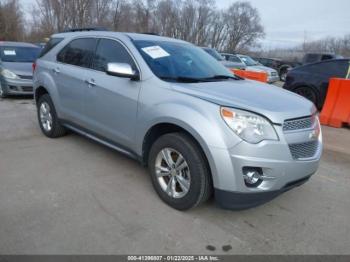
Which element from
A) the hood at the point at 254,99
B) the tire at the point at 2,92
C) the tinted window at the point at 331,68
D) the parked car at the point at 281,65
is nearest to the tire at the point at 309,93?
the tinted window at the point at 331,68

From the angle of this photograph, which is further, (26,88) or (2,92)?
(2,92)

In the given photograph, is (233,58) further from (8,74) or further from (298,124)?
(298,124)

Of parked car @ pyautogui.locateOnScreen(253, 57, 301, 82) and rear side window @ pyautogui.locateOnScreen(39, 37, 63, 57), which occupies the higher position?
rear side window @ pyautogui.locateOnScreen(39, 37, 63, 57)

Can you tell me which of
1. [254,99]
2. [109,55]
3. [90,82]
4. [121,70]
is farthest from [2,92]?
[254,99]

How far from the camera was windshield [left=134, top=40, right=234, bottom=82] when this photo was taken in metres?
3.50

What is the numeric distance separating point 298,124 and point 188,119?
3.45ft

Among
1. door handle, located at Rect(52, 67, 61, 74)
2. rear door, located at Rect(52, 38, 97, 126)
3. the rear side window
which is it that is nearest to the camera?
rear door, located at Rect(52, 38, 97, 126)

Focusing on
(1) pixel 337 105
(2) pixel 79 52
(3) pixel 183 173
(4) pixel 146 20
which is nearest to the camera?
(3) pixel 183 173

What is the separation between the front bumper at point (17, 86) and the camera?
856cm

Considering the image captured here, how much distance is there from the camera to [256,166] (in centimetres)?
266

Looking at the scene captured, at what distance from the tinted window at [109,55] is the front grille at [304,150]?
76.2 inches

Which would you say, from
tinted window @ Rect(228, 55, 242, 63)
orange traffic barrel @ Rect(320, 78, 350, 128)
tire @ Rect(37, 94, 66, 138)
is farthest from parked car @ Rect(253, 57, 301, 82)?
tire @ Rect(37, 94, 66, 138)

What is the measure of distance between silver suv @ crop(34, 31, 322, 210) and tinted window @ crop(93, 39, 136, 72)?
1cm

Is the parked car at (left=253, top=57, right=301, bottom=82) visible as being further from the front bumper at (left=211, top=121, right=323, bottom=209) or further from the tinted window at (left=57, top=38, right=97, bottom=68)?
the front bumper at (left=211, top=121, right=323, bottom=209)
